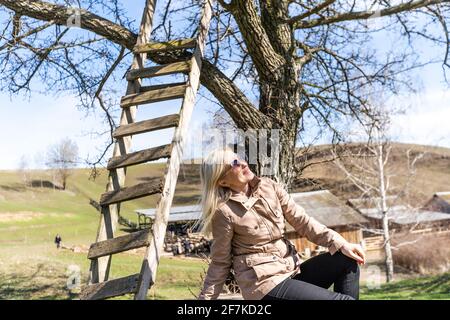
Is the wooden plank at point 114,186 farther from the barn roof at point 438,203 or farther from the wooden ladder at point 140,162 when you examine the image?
the barn roof at point 438,203

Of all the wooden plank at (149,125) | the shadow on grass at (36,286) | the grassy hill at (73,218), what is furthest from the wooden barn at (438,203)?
the wooden plank at (149,125)

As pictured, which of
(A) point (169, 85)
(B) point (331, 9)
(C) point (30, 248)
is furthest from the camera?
(C) point (30, 248)

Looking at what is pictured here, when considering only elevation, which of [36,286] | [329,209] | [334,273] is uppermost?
[334,273]

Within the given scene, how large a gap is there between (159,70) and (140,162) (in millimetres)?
899

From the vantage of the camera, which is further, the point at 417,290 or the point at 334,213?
the point at 334,213

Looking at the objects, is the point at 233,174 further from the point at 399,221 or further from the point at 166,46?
the point at 399,221

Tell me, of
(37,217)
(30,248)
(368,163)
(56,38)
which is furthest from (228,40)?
(37,217)

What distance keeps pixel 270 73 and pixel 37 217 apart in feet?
54.8

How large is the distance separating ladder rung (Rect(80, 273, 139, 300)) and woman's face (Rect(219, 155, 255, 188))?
694mm

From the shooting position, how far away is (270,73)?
4.26 metres

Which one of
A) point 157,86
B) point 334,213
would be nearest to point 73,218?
point 334,213

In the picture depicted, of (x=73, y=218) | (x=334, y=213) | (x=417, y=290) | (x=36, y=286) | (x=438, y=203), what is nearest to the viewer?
(x=36, y=286)

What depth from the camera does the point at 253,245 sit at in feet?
7.62
